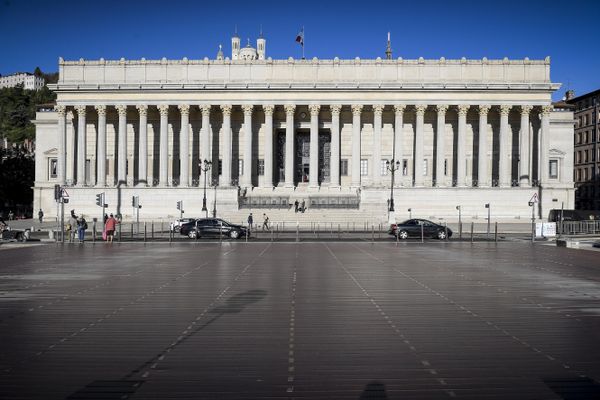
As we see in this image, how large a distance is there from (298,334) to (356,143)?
244ft

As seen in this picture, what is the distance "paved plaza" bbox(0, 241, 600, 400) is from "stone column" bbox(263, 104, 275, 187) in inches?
2391

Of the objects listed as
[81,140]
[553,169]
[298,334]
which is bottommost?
[298,334]

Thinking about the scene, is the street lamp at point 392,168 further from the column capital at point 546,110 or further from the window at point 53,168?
the window at point 53,168

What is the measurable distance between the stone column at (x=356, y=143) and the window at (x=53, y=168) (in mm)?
39228

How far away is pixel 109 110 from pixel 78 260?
62.0 m

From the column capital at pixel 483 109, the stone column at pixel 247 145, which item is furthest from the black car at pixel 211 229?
the column capital at pixel 483 109

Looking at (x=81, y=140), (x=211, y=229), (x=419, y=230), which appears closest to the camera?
(x=211, y=229)

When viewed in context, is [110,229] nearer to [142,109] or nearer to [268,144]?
[268,144]

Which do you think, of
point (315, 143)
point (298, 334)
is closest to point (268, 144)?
point (315, 143)

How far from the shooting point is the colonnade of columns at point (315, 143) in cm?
8531

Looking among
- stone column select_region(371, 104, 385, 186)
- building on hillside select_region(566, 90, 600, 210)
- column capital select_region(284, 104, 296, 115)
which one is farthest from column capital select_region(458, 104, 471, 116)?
building on hillside select_region(566, 90, 600, 210)

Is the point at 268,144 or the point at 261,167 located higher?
the point at 268,144

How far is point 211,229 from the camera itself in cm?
5516

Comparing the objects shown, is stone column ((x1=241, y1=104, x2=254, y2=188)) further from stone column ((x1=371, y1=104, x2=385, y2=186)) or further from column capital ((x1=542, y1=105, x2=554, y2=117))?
column capital ((x1=542, y1=105, x2=554, y2=117))
